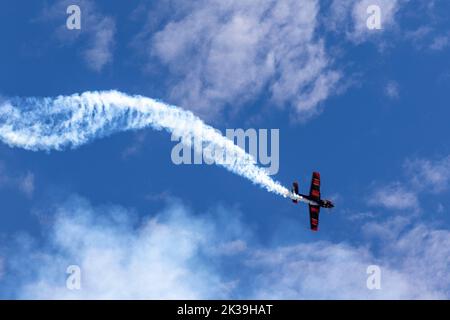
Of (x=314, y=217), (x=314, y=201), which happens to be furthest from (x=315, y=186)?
(x=314, y=217)

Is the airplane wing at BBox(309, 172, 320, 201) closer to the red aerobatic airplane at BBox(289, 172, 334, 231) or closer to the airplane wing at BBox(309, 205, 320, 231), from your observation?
the red aerobatic airplane at BBox(289, 172, 334, 231)

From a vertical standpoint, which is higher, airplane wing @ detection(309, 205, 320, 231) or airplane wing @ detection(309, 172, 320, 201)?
airplane wing @ detection(309, 172, 320, 201)

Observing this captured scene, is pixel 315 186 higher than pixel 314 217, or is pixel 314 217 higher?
pixel 315 186

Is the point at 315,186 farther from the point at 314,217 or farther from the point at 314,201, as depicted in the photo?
the point at 314,217

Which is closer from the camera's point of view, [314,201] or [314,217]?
[314,201]

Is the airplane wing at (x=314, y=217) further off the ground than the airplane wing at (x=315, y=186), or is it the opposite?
the airplane wing at (x=315, y=186)

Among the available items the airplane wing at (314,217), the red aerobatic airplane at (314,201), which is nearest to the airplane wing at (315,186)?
the red aerobatic airplane at (314,201)

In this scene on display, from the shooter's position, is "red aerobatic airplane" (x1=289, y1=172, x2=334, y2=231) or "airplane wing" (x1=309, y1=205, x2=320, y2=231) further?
"airplane wing" (x1=309, y1=205, x2=320, y2=231)

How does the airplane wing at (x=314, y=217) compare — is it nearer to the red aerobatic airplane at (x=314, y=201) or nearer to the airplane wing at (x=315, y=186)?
the red aerobatic airplane at (x=314, y=201)

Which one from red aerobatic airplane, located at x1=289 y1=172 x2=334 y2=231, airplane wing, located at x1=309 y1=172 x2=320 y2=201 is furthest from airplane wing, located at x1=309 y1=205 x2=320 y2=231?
airplane wing, located at x1=309 y1=172 x2=320 y2=201

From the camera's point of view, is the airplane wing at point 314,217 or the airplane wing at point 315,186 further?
the airplane wing at point 314,217
